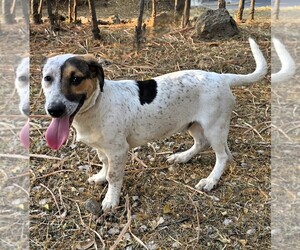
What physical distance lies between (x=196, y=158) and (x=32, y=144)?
1.26 meters

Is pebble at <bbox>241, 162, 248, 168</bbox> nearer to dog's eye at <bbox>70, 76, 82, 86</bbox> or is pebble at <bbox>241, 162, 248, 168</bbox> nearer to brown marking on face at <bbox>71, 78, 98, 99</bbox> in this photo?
brown marking on face at <bbox>71, 78, 98, 99</bbox>

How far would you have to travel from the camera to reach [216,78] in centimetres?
274

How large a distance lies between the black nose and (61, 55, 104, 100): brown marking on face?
7cm

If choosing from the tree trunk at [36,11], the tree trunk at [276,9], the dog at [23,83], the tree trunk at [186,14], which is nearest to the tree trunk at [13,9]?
the dog at [23,83]

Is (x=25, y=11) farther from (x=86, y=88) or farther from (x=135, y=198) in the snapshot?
(x=135, y=198)

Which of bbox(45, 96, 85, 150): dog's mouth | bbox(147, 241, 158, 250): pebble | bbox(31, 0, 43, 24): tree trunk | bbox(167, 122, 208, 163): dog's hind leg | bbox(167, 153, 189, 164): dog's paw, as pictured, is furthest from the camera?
bbox(31, 0, 43, 24): tree trunk

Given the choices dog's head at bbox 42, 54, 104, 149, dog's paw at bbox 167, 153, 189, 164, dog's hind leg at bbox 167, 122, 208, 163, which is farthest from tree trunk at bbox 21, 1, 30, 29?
dog's paw at bbox 167, 153, 189, 164

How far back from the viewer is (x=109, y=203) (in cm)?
272

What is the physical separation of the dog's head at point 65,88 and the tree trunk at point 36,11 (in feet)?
11.8

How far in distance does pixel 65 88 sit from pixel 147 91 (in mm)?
650

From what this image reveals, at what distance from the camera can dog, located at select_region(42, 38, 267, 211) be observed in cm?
233

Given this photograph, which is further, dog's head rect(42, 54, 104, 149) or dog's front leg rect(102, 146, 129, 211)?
dog's front leg rect(102, 146, 129, 211)

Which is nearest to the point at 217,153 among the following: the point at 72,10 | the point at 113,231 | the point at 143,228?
the point at 143,228

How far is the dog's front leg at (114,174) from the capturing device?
8.51ft
